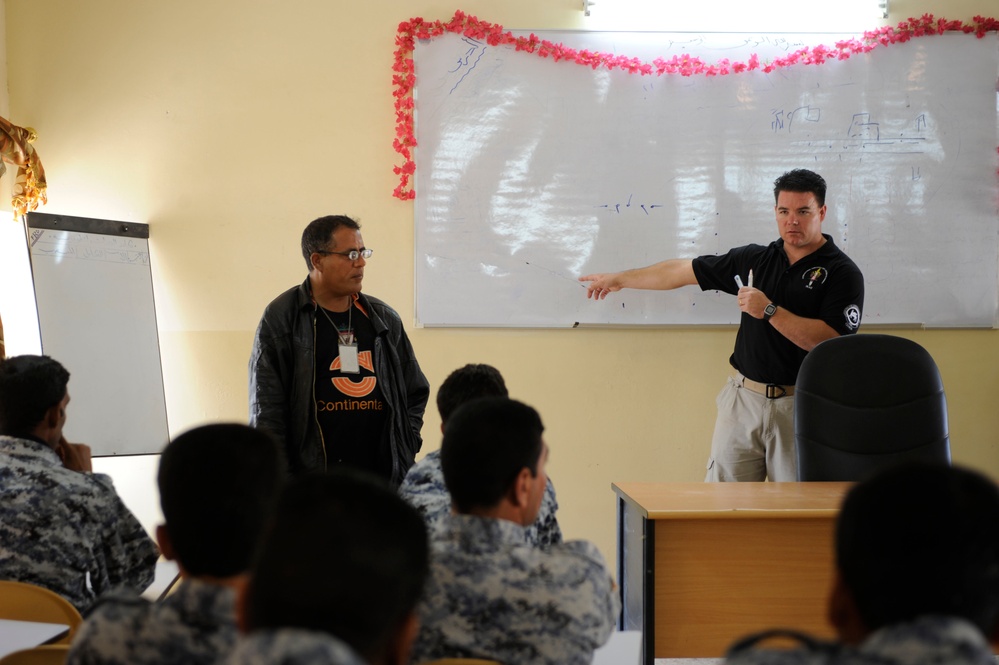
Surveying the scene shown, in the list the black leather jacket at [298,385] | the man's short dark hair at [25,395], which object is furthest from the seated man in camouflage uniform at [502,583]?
the black leather jacket at [298,385]

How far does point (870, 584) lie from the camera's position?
945 mm

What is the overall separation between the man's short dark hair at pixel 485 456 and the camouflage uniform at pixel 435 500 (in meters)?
0.47

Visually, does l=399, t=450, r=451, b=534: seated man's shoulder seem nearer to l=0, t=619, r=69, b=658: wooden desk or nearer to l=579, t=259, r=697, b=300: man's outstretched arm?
l=0, t=619, r=69, b=658: wooden desk

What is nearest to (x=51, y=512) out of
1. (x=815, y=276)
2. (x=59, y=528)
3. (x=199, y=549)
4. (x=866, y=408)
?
(x=59, y=528)

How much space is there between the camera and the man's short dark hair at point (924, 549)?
0.92 meters

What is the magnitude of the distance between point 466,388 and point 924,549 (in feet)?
4.91

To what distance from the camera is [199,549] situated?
1209 mm

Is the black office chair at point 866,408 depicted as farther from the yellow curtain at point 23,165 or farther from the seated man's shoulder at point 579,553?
the yellow curtain at point 23,165

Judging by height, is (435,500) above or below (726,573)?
above

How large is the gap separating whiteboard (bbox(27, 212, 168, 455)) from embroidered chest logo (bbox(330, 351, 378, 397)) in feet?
4.73

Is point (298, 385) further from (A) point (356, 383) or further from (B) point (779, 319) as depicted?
(B) point (779, 319)

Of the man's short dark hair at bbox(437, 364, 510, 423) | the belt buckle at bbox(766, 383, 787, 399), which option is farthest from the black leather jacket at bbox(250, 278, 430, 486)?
the belt buckle at bbox(766, 383, 787, 399)

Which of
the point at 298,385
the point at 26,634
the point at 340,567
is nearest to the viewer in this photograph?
the point at 340,567

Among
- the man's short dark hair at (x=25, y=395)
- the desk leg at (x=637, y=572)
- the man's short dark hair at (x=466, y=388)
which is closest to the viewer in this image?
the man's short dark hair at (x=25, y=395)
